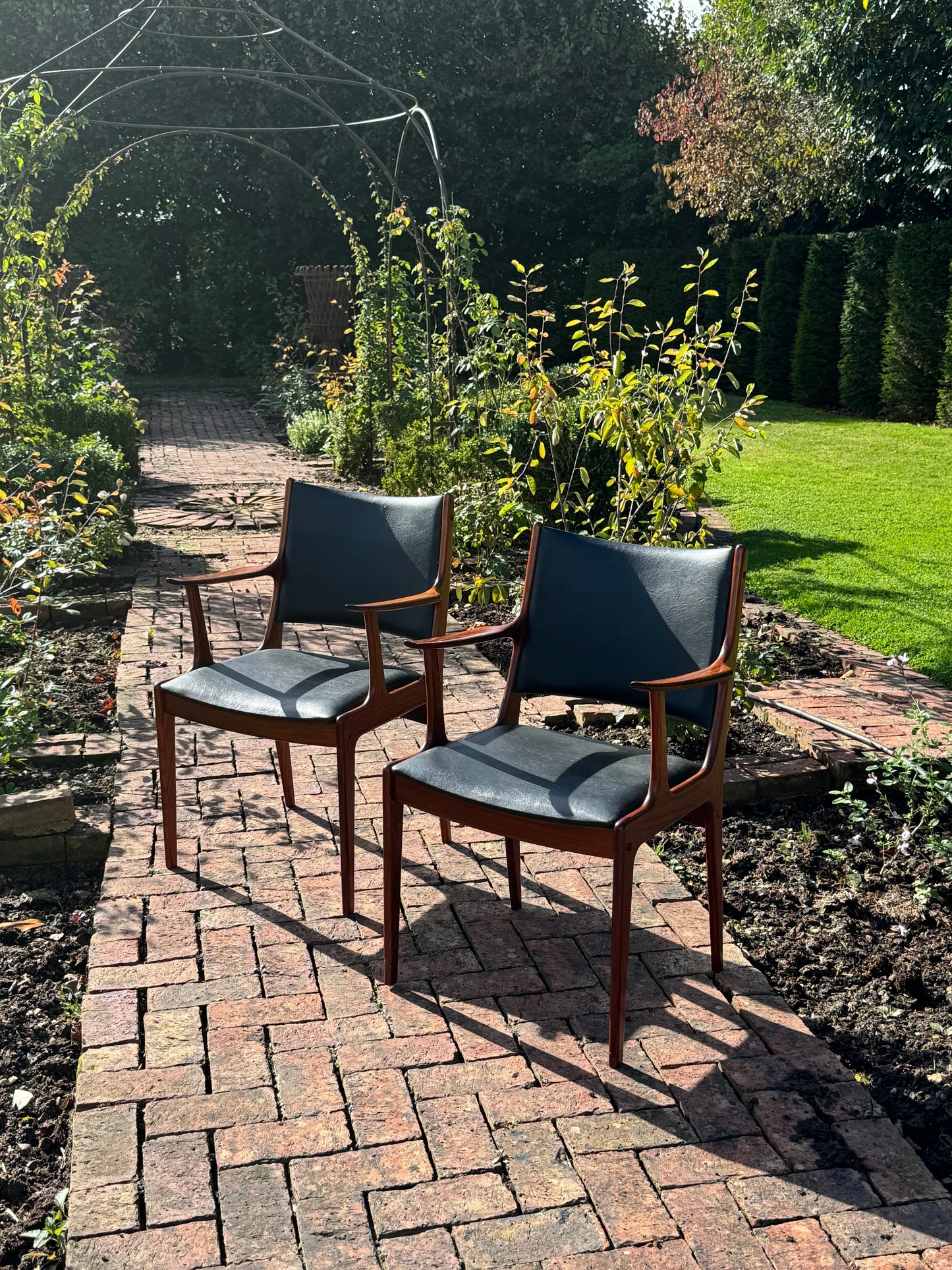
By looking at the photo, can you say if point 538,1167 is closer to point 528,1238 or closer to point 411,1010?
point 528,1238


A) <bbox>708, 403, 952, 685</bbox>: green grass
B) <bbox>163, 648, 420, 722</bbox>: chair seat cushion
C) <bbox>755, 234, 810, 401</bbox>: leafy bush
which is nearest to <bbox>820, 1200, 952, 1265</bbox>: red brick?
<bbox>163, 648, 420, 722</bbox>: chair seat cushion

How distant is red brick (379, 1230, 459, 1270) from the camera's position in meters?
1.92

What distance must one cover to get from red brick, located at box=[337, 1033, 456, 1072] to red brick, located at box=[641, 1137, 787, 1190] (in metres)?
0.50

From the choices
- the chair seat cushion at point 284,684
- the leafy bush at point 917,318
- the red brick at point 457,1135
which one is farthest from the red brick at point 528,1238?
the leafy bush at point 917,318

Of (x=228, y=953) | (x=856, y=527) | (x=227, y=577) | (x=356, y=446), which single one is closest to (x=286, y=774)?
(x=227, y=577)

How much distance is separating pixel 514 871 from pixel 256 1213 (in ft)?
3.91

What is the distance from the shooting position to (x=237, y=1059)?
245cm

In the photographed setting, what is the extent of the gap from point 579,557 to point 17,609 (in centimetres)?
188

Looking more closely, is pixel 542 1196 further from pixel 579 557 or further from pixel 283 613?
pixel 283 613

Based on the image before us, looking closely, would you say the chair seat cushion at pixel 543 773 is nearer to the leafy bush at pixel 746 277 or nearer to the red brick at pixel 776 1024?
the red brick at pixel 776 1024

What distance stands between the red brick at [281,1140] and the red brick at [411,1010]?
319 millimetres

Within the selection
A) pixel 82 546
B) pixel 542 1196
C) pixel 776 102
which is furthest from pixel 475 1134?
pixel 776 102

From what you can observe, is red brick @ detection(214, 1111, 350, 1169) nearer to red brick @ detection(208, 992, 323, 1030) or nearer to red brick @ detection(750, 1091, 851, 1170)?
red brick @ detection(208, 992, 323, 1030)

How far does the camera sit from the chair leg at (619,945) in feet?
7.73
